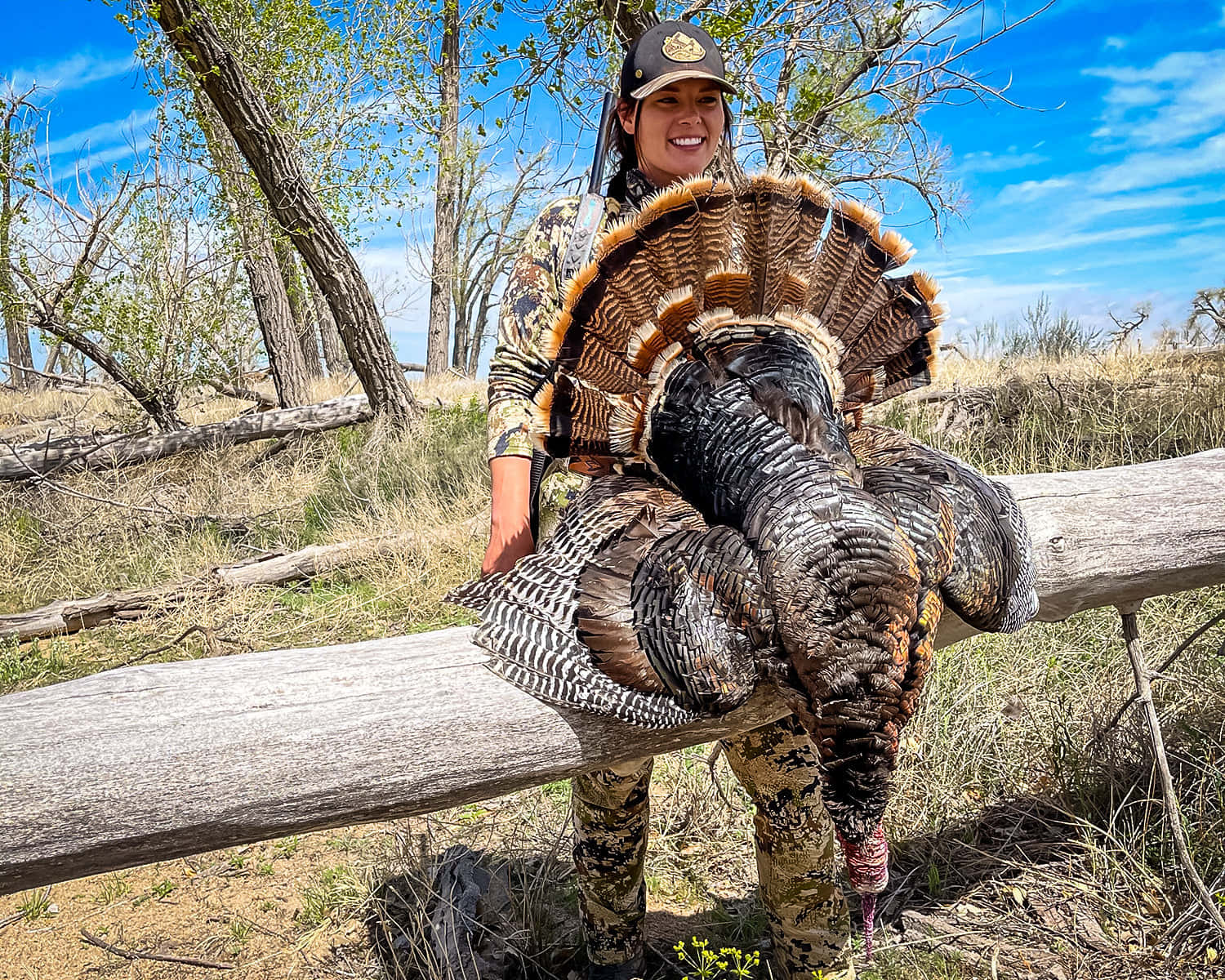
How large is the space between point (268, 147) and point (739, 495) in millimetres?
7184

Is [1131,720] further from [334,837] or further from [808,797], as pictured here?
[334,837]

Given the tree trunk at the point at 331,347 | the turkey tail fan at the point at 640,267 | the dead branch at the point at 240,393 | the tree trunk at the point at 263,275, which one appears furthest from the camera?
the tree trunk at the point at 331,347

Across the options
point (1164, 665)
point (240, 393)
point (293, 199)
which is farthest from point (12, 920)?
point (240, 393)

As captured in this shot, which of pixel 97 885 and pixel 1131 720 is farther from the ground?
pixel 1131 720

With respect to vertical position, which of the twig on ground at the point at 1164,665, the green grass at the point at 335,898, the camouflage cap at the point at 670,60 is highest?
the camouflage cap at the point at 670,60

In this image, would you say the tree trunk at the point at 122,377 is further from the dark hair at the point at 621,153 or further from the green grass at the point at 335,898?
the dark hair at the point at 621,153

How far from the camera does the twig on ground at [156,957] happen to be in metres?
2.97

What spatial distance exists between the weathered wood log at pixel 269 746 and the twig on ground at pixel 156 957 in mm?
1713

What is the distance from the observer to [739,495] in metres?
1.61

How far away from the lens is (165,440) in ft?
29.2

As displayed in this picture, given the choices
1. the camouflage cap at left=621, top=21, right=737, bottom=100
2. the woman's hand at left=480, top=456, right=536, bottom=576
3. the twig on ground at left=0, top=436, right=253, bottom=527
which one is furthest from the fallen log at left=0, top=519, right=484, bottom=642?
the camouflage cap at left=621, top=21, right=737, bottom=100

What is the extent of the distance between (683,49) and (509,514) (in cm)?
129

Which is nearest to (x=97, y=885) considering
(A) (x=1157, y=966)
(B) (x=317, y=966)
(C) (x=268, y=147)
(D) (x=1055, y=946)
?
(B) (x=317, y=966)

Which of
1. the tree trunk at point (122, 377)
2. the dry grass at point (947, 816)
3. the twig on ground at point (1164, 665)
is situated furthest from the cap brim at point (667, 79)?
the tree trunk at point (122, 377)
